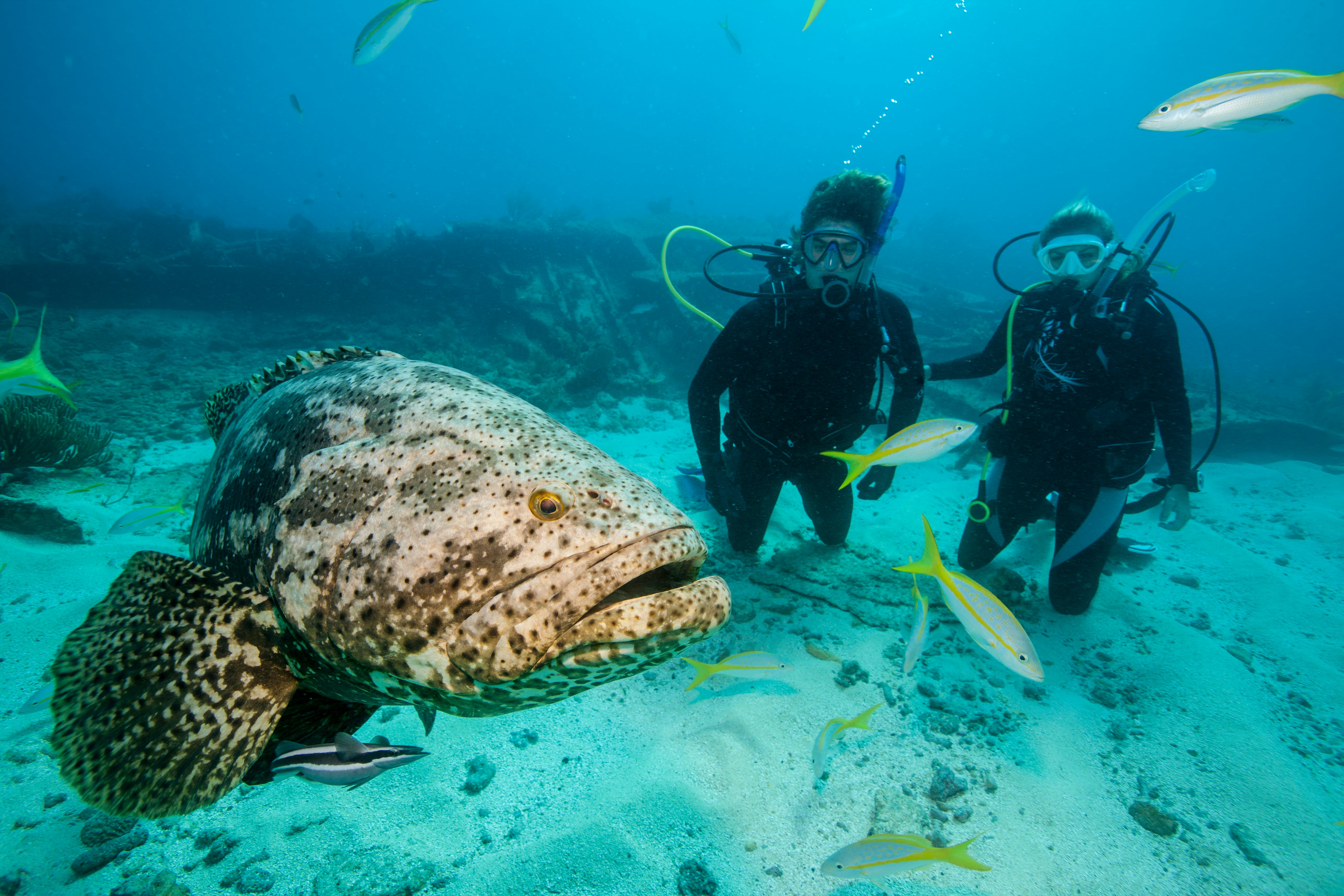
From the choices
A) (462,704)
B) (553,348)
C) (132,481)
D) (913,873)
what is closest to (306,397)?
(462,704)

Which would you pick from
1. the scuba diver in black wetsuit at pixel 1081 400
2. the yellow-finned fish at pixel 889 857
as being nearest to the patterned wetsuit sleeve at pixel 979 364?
the scuba diver in black wetsuit at pixel 1081 400

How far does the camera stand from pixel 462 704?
4.92 feet

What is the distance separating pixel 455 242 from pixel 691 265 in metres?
7.92

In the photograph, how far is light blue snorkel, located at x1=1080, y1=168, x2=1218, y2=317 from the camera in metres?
3.81

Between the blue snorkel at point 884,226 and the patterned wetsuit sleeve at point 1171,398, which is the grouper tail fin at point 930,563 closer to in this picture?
the blue snorkel at point 884,226

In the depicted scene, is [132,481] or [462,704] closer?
[462,704]

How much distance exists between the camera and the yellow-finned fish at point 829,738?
280cm

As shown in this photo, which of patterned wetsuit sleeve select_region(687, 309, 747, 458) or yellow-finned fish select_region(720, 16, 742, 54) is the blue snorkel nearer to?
patterned wetsuit sleeve select_region(687, 309, 747, 458)

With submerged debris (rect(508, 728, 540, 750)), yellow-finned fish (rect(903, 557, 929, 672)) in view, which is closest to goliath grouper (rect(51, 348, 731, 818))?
submerged debris (rect(508, 728, 540, 750))

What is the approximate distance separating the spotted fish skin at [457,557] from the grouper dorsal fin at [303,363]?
595mm

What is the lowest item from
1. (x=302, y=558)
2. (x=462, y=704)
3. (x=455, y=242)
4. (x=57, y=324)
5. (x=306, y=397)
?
(x=462, y=704)

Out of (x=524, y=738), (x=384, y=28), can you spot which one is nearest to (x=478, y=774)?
(x=524, y=738)

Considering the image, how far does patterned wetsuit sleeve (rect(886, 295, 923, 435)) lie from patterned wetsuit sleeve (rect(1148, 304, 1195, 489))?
190 cm

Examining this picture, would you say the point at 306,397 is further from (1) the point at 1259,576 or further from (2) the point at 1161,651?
(1) the point at 1259,576
